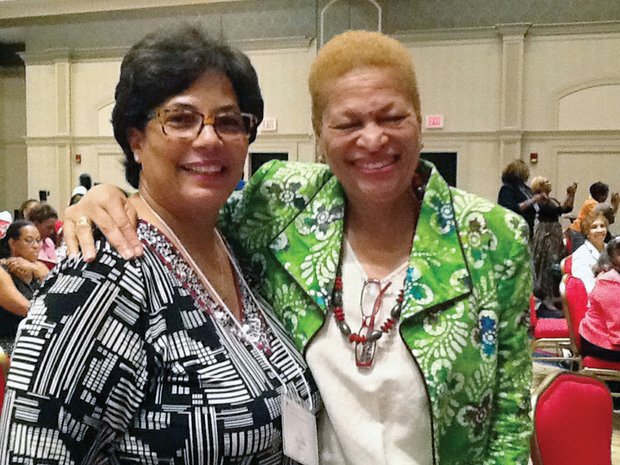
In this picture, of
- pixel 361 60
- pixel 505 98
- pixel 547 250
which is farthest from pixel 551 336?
pixel 505 98

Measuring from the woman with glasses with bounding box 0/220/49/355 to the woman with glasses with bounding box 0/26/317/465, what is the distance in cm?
285

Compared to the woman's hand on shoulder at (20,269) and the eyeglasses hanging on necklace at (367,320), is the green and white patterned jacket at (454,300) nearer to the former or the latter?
the eyeglasses hanging on necklace at (367,320)

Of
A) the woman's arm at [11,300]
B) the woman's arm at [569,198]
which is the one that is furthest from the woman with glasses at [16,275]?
the woman's arm at [569,198]

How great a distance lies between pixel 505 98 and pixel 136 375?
31.6 ft

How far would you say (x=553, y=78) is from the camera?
9.87 m

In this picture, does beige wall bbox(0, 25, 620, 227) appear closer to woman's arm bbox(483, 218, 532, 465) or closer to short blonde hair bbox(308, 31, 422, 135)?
short blonde hair bbox(308, 31, 422, 135)

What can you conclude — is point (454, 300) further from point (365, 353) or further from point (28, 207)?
point (28, 207)

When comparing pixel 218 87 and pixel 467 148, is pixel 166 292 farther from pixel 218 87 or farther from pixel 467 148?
pixel 467 148

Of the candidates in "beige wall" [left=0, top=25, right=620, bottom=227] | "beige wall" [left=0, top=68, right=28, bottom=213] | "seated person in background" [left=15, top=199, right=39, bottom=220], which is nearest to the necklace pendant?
"seated person in background" [left=15, top=199, right=39, bottom=220]

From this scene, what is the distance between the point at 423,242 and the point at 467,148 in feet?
29.9

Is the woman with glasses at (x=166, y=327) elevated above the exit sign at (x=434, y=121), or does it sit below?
below

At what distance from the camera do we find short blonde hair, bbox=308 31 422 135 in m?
1.47

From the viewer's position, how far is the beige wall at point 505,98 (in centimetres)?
975

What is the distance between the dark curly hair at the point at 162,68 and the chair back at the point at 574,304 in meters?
3.58
